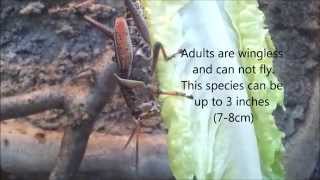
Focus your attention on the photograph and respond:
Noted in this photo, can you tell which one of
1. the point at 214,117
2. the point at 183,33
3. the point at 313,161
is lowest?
the point at 313,161

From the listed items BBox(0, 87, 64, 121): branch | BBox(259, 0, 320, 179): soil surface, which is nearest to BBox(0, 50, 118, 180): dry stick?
BBox(0, 87, 64, 121): branch

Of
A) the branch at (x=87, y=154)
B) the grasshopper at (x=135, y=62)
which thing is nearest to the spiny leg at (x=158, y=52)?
the grasshopper at (x=135, y=62)

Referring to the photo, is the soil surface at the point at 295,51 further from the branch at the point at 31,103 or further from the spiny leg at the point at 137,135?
the branch at the point at 31,103

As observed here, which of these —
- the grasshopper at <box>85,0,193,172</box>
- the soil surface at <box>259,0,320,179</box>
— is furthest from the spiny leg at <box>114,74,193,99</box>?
the soil surface at <box>259,0,320,179</box>

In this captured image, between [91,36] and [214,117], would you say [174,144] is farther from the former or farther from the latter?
[91,36]

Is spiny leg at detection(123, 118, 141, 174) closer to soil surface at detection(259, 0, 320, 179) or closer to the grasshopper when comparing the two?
the grasshopper

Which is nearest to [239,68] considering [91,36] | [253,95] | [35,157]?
[253,95]

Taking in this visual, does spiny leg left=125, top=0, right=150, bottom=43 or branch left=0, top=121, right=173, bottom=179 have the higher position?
spiny leg left=125, top=0, right=150, bottom=43

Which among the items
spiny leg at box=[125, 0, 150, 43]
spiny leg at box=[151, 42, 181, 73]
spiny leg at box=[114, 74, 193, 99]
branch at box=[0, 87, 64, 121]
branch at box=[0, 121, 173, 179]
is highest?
spiny leg at box=[125, 0, 150, 43]
